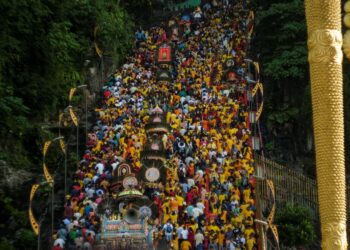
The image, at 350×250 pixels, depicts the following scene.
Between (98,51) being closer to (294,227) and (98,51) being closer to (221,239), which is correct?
(294,227)

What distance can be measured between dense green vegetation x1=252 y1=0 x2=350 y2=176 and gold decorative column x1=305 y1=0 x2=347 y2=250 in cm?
2508

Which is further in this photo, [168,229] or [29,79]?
[29,79]

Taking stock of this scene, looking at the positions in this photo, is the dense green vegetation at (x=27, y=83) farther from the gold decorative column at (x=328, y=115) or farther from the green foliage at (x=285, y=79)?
the gold decorative column at (x=328, y=115)

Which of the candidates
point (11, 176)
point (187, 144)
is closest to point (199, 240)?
point (187, 144)

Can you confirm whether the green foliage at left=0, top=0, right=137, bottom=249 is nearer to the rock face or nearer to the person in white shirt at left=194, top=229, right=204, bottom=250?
the rock face

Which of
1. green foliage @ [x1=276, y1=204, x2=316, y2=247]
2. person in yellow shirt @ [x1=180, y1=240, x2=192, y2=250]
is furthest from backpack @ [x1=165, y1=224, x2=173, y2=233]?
green foliage @ [x1=276, y1=204, x2=316, y2=247]

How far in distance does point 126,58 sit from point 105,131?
39.8 feet

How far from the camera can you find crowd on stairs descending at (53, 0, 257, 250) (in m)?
23.9

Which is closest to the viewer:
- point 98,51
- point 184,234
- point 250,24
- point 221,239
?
point 184,234

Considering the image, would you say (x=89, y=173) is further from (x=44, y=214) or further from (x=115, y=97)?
(x=115, y=97)

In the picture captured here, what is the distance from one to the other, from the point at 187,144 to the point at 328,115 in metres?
20.6

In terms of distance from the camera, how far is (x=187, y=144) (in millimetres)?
30062

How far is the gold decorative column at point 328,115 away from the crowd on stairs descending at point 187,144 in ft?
35.9

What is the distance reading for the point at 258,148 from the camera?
31.4 m
